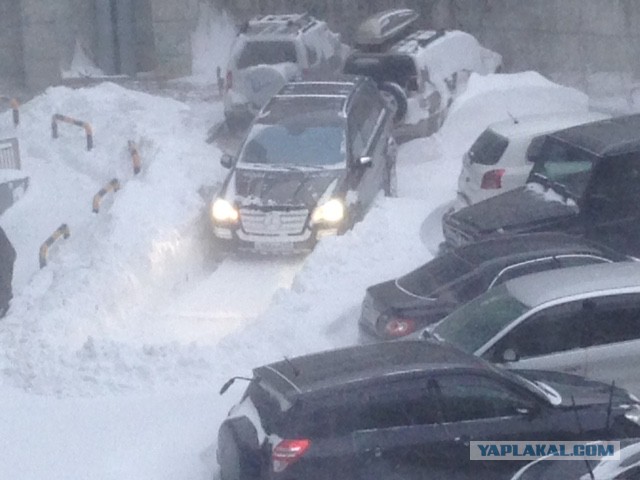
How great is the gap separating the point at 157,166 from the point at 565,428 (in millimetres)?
10124

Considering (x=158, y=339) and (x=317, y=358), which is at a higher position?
(x=317, y=358)

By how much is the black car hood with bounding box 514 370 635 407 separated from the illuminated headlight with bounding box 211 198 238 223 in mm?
6333

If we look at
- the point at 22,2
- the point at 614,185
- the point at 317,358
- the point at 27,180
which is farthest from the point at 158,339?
the point at 22,2

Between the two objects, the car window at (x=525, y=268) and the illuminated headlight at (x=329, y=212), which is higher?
the car window at (x=525, y=268)

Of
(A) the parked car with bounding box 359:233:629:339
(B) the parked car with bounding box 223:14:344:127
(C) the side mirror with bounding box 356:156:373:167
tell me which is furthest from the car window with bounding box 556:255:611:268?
(B) the parked car with bounding box 223:14:344:127

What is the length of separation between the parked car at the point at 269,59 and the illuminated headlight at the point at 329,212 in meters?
5.42

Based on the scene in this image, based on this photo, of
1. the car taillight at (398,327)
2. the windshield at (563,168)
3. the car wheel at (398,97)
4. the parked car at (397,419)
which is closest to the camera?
the parked car at (397,419)

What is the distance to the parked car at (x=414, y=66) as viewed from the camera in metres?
18.7

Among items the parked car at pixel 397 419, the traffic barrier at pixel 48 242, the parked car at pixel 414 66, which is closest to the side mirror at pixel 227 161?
the traffic barrier at pixel 48 242

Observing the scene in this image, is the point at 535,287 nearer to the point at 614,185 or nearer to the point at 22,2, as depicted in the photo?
the point at 614,185

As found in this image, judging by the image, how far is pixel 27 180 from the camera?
18.4 meters

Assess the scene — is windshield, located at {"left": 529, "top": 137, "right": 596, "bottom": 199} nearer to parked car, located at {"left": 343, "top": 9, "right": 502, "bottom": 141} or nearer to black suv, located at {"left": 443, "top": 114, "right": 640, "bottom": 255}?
black suv, located at {"left": 443, "top": 114, "right": 640, "bottom": 255}

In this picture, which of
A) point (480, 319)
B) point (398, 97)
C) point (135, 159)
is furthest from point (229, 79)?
point (480, 319)

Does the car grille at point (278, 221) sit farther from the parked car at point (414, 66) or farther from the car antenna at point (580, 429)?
the car antenna at point (580, 429)
